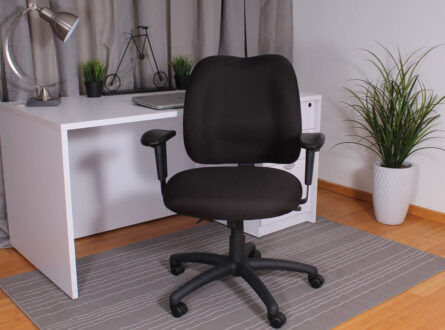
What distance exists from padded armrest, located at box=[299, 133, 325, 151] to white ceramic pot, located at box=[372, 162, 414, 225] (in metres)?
0.91

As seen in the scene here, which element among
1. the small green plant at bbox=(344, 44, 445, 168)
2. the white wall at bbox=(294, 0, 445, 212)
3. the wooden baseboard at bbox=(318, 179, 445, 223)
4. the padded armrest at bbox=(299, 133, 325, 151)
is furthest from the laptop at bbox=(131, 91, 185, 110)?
the wooden baseboard at bbox=(318, 179, 445, 223)

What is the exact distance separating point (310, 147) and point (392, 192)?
41.4 inches

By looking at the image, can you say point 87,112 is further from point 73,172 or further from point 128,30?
point 128,30

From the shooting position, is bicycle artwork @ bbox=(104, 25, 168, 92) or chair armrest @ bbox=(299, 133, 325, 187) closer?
chair armrest @ bbox=(299, 133, 325, 187)

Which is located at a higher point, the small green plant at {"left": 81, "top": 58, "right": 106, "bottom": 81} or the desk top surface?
the small green plant at {"left": 81, "top": 58, "right": 106, "bottom": 81}

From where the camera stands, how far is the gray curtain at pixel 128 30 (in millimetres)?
2369

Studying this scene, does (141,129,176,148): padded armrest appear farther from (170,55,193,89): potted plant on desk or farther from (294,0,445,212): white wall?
(294,0,445,212): white wall

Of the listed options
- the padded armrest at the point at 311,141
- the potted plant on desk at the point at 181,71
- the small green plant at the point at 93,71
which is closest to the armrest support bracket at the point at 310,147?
the padded armrest at the point at 311,141

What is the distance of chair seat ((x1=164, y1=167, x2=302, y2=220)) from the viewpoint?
173cm

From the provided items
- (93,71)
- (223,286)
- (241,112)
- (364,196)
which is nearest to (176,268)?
(223,286)

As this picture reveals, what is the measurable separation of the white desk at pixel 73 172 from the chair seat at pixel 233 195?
0.33m

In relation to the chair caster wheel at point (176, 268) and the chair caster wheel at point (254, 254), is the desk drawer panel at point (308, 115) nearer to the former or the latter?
the chair caster wheel at point (254, 254)

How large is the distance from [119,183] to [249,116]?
88 centimetres

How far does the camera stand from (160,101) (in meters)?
2.19
